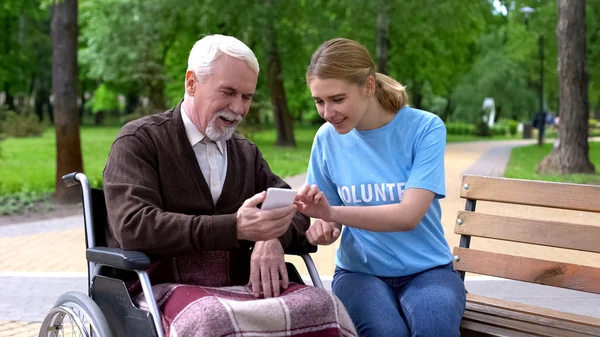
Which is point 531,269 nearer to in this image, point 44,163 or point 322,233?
point 322,233

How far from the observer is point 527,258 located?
375 centimetres

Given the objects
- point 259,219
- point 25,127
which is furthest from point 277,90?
point 259,219

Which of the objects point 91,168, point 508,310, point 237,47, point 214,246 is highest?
point 237,47

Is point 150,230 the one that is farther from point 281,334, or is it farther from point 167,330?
point 281,334

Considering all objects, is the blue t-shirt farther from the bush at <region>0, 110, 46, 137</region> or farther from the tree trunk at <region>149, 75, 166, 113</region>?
the bush at <region>0, 110, 46, 137</region>

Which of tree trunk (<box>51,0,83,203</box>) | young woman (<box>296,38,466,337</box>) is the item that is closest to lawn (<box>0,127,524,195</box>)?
tree trunk (<box>51,0,83,203</box>)

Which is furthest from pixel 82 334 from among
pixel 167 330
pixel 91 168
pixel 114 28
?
pixel 114 28

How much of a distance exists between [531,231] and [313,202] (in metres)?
1.17

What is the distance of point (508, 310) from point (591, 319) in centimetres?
33

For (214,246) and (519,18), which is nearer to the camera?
(214,246)

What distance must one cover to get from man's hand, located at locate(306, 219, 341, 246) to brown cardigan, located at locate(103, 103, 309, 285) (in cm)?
6

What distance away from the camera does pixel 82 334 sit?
3227 millimetres

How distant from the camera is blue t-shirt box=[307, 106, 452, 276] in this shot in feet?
11.1

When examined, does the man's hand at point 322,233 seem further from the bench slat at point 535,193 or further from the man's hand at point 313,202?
the bench slat at point 535,193
